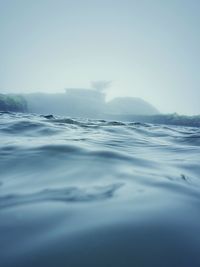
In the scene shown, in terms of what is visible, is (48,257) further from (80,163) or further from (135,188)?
(80,163)

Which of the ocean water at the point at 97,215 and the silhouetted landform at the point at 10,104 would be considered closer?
the ocean water at the point at 97,215

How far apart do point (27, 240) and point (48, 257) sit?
212 millimetres

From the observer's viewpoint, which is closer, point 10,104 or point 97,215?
point 97,215

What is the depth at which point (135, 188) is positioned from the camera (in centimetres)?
242

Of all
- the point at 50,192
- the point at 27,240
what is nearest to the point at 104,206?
the point at 50,192

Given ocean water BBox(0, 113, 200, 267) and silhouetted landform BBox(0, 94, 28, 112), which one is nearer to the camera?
ocean water BBox(0, 113, 200, 267)

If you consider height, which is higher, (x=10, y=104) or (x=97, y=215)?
(x=97, y=215)

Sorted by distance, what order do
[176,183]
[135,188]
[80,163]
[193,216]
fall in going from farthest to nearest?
[80,163] < [176,183] < [135,188] < [193,216]

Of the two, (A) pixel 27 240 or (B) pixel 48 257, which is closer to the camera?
(B) pixel 48 257

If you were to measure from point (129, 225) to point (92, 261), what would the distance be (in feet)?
1.47

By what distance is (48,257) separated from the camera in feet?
3.97

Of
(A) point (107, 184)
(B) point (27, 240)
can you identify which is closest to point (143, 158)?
(A) point (107, 184)

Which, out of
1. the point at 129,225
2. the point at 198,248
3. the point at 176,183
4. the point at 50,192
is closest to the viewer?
the point at 198,248

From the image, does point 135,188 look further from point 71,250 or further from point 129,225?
point 71,250
